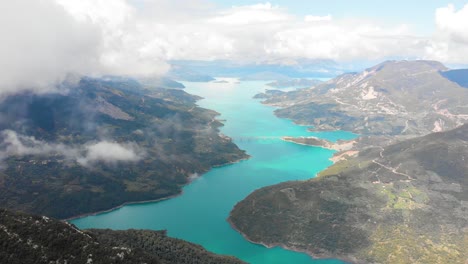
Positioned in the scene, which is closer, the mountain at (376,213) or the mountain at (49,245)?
the mountain at (49,245)

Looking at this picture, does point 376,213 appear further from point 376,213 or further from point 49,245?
point 49,245

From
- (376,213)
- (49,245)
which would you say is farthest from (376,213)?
(49,245)

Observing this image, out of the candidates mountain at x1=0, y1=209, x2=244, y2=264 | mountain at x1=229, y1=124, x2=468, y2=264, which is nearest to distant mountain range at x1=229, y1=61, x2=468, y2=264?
mountain at x1=229, y1=124, x2=468, y2=264

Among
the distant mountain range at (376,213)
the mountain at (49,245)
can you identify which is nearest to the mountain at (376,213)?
the distant mountain range at (376,213)

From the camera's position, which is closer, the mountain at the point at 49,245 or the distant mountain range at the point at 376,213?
the mountain at the point at 49,245

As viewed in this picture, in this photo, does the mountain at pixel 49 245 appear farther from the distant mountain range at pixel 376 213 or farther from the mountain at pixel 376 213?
the mountain at pixel 376 213

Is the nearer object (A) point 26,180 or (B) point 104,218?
(B) point 104,218

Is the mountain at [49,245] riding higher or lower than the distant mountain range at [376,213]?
higher

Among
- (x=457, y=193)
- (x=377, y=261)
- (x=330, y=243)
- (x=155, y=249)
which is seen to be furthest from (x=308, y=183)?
(x=155, y=249)

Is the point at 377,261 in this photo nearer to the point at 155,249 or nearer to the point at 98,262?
the point at 155,249
